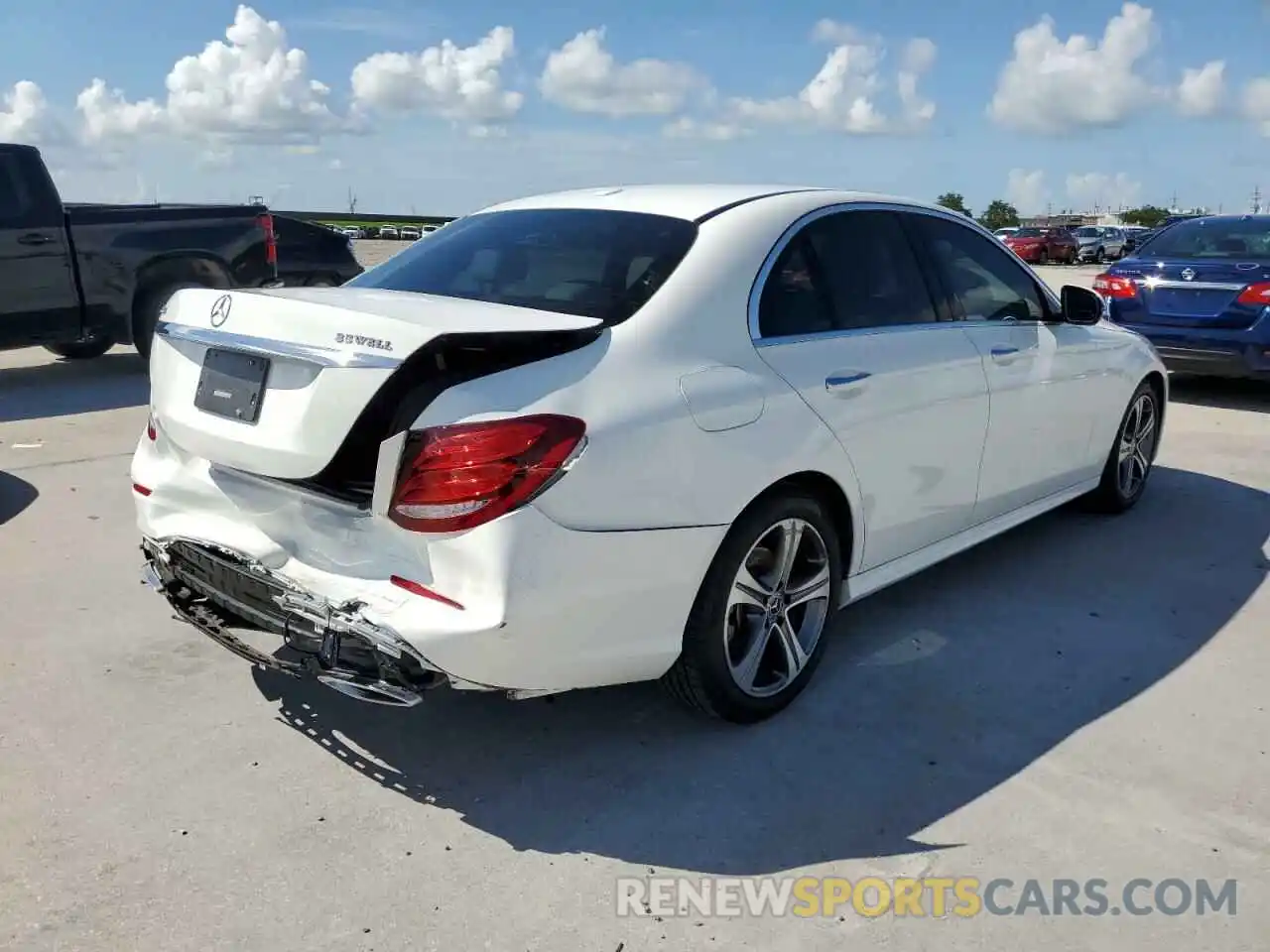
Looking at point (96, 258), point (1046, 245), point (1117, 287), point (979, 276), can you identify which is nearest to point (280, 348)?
point (979, 276)

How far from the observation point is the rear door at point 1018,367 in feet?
14.4

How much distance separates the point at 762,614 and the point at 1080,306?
2498 mm

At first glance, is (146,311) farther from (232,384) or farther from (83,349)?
(232,384)

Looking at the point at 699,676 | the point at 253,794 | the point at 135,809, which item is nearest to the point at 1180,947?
the point at 699,676

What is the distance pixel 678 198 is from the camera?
379 cm

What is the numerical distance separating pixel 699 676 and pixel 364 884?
1082 millimetres

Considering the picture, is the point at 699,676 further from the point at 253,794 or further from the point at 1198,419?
the point at 1198,419

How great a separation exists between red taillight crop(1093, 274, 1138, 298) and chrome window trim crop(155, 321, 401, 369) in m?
7.85

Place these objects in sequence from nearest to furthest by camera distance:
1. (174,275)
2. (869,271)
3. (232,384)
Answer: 1. (232,384)
2. (869,271)
3. (174,275)

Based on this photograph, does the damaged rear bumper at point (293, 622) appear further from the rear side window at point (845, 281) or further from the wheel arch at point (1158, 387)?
the wheel arch at point (1158, 387)

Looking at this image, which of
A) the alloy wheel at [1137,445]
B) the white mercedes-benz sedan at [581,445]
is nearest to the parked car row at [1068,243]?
the alloy wheel at [1137,445]

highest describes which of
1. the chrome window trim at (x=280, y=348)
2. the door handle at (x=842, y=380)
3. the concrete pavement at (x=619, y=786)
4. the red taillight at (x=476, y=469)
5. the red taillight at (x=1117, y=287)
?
the red taillight at (x=1117, y=287)

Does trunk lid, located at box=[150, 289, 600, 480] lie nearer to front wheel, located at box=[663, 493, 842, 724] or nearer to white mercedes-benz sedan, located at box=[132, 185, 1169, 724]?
white mercedes-benz sedan, located at box=[132, 185, 1169, 724]

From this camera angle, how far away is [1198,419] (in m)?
8.49
